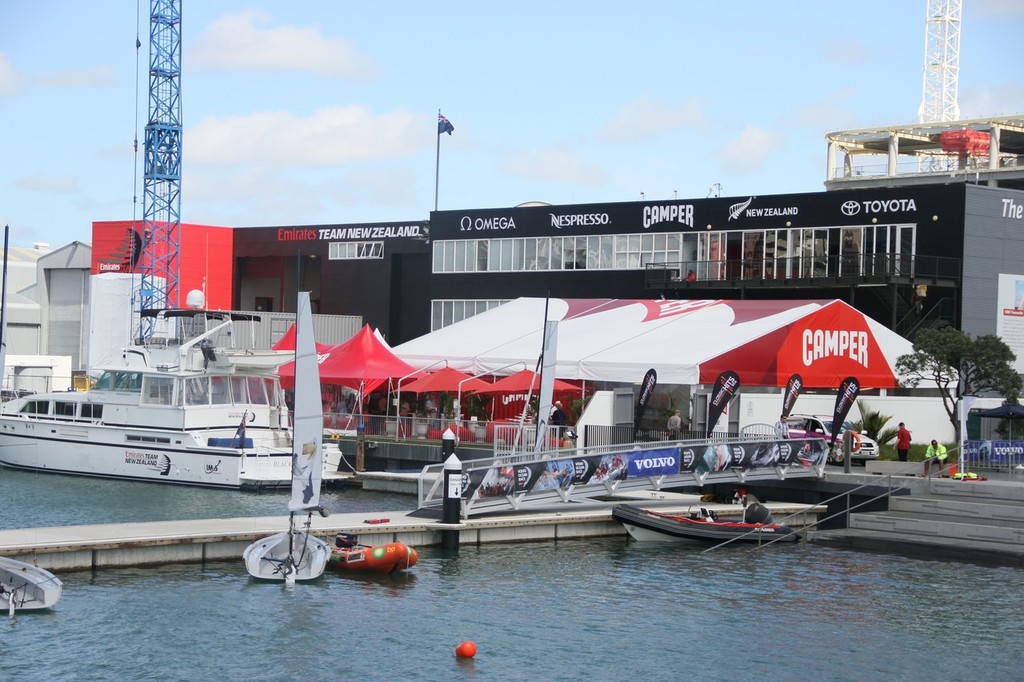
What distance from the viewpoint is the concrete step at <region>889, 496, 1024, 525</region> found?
31.1m

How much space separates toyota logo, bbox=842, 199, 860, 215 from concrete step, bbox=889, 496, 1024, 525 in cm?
2168

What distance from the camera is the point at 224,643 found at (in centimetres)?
2025

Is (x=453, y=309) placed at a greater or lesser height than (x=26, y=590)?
greater

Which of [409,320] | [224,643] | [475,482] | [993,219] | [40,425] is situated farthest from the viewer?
[409,320]

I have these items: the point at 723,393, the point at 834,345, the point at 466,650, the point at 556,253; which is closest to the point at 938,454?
the point at 723,393

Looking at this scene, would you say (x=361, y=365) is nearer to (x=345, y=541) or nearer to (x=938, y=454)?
(x=938, y=454)

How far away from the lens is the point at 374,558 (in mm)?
25562

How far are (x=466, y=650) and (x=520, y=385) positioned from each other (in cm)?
2420

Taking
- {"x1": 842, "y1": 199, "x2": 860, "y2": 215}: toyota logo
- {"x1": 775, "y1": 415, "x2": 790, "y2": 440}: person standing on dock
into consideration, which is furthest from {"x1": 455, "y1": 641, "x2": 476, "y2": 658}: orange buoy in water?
{"x1": 842, "y1": 199, "x2": 860, "y2": 215}: toyota logo

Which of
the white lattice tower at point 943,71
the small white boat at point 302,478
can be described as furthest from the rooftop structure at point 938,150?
the small white boat at point 302,478

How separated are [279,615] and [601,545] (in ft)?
34.4

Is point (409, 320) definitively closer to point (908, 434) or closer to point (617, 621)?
point (908, 434)

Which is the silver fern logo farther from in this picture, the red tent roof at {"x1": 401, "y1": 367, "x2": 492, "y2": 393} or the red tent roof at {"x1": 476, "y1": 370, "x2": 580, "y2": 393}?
the red tent roof at {"x1": 401, "y1": 367, "x2": 492, "y2": 393}

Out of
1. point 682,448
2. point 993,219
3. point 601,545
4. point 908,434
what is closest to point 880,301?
point 993,219
